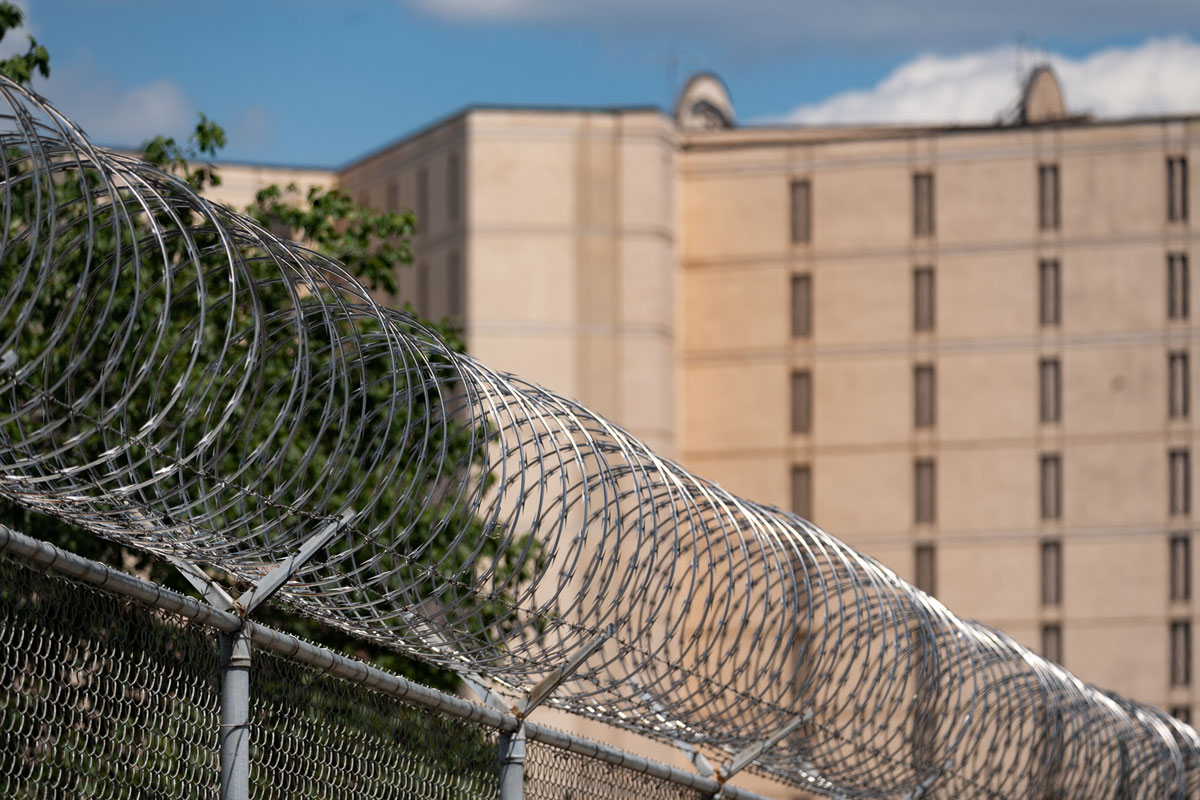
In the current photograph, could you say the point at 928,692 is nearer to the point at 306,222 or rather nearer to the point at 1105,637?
the point at 306,222

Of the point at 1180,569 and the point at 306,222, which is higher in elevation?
the point at 306,222

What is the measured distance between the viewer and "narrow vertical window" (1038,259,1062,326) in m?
57.4

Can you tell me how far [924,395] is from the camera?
190ft

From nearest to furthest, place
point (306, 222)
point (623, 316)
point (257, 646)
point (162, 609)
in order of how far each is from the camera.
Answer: point (162, 609) < point (257, 646) < point (306, 222) < point (623, 316)

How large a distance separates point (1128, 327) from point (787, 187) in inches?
393

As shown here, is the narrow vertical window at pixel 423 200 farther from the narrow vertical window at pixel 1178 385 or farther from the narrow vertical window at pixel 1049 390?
the narrow vertical window at pixel 1178 385

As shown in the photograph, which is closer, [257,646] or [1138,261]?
[257,646]

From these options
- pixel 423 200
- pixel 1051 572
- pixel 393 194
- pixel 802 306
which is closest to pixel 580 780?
pixel 423 200

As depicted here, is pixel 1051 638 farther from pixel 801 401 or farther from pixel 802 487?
pixel 801 401

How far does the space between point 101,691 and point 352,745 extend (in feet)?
4.49

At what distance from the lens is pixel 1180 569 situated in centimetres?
5662

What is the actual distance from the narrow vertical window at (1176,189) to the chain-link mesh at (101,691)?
5381 centimetres

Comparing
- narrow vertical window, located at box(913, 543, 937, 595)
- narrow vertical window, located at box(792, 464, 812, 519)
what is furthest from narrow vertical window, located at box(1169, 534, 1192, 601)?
narrow vertical window, located at box(792, 464, 812, 519)

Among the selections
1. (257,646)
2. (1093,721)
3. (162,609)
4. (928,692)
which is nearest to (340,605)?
(257,646)
